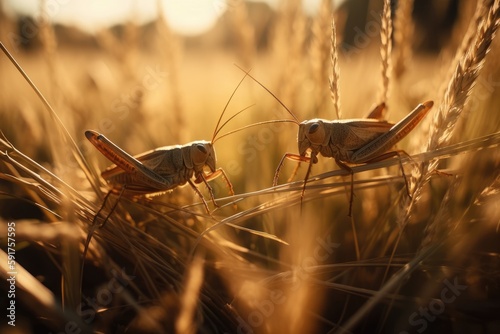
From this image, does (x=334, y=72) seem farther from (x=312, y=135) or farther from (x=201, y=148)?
(x=201, y=148)

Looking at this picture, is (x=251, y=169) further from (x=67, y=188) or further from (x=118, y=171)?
(x=67, y=188)

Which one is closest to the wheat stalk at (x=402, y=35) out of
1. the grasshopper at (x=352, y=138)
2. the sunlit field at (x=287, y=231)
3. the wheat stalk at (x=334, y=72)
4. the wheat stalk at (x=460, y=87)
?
the sunlit field at (x=287, y=231)

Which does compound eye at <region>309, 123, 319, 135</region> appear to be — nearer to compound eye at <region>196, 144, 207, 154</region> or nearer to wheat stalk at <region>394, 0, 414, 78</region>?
compound eye at <region>196, 144, 207, 154</region>

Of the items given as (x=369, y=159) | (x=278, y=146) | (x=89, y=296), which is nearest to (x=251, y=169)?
(x=278, y=146)

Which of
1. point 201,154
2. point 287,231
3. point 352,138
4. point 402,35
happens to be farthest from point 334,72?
point 402,35

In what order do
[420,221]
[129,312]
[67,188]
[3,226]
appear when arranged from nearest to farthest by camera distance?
[3,226] → [129,312] → [67,188] → [420,221]

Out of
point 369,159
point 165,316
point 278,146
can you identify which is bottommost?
point 165,316

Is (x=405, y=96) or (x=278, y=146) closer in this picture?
(x=278, y=146)

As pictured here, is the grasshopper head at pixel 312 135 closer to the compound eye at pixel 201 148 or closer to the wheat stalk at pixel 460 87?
the compound eye at pixel 201 148
